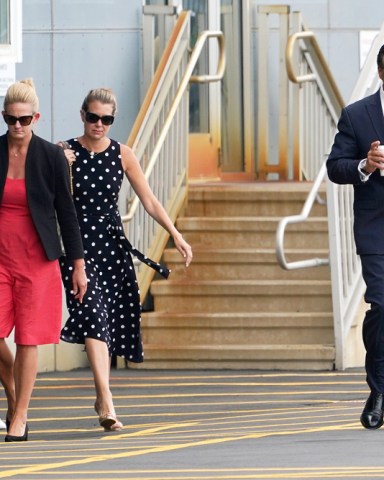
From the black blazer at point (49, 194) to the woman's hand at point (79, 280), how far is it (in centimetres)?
4

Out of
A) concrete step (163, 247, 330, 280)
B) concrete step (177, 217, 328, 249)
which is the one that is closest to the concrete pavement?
concrete step (163, 247, 330, 280)

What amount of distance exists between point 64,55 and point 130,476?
7.47 metres

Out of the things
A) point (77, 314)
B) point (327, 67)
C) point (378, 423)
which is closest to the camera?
point (378, 423)

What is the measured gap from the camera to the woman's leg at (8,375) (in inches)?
328

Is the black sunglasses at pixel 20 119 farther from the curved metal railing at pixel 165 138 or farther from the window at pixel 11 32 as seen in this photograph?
the window at pixel 11 32

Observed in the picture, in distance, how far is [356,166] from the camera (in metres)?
7.84

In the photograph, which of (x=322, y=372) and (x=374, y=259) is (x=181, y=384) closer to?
(x=322, y=372)

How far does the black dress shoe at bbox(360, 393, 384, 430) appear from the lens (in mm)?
7676

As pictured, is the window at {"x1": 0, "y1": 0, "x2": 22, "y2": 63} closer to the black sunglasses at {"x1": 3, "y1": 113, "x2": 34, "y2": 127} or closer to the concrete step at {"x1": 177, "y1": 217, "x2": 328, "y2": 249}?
the concrete step at {"x1": 177, "y1": 217, "x2": 328, "y2": 249}

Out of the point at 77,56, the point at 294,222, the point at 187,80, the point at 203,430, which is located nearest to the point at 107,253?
the point at 203,430

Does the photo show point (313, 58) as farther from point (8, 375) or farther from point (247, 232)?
point (8, 375)

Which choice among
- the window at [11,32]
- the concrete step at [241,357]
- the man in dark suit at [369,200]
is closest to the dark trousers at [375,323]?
the man in dark suit at [369,200]

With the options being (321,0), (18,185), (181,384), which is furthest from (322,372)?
(321,0)

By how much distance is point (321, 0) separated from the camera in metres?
15.0
